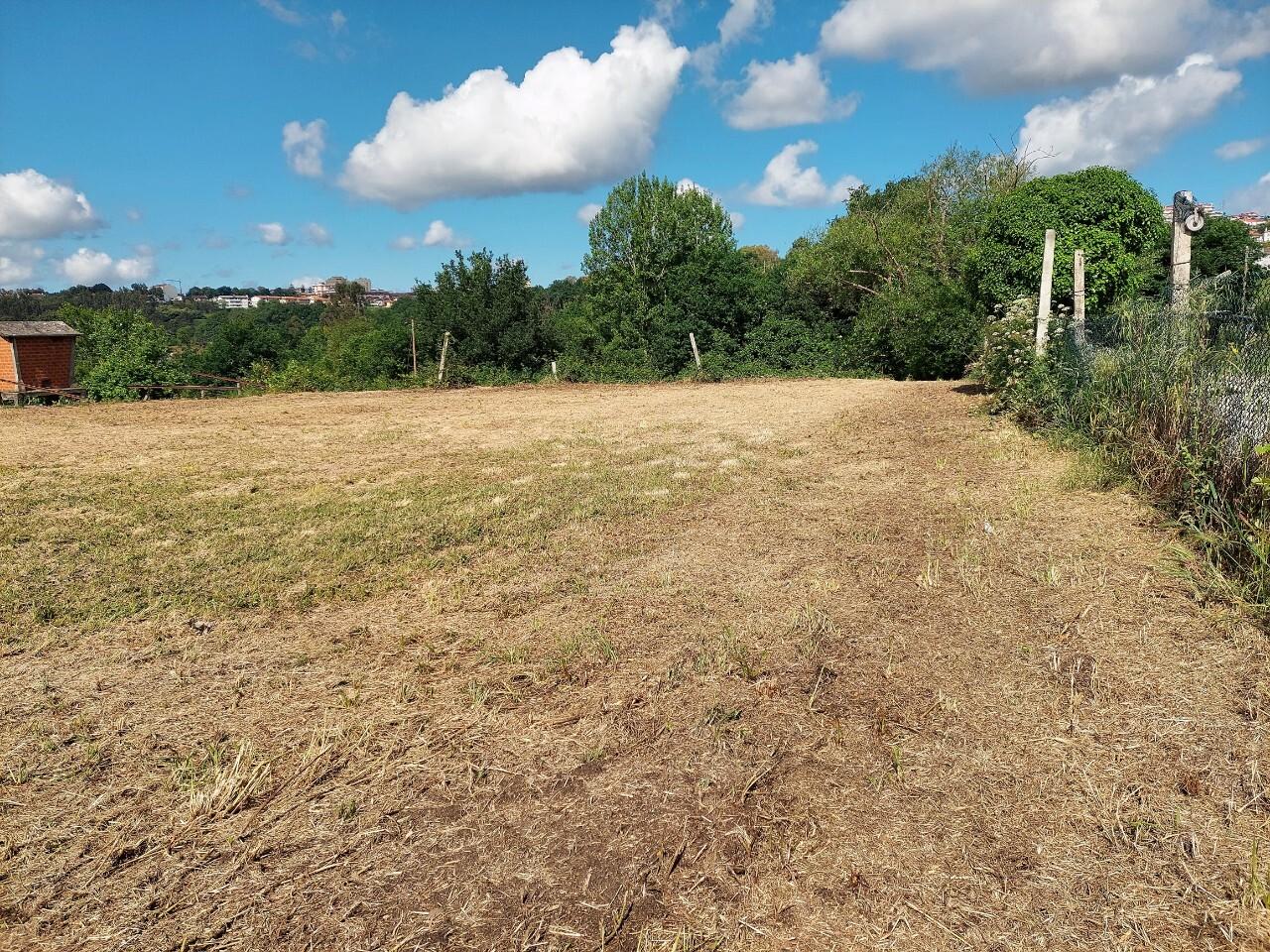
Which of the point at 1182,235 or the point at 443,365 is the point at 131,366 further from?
the point at 1182,235

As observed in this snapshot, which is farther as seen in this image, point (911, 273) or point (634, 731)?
point (911, 273)

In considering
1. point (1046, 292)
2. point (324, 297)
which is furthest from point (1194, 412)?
point (324, 297)

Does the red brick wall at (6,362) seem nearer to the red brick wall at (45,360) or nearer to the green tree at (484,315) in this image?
the red brick wall at (45,360)

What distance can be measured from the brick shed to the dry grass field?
84.0ft

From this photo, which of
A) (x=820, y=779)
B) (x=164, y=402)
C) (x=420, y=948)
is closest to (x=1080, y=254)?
(x=820, y=779)

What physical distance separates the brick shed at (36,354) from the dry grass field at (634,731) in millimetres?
25592

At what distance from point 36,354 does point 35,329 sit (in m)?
0.85

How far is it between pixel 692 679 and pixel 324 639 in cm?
177

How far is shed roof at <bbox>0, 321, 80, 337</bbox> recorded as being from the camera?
973 inches

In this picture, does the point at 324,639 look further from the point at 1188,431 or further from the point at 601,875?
the point at 1188,431

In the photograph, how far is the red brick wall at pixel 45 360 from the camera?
2520 cm

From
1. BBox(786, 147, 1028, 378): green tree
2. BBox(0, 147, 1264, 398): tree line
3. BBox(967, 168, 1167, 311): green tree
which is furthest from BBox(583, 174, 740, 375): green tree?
BBox(967, 168, 1167, 311): green tree

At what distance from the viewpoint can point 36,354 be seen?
2570 centimetres

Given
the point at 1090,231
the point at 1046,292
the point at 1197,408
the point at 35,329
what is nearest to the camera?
the point at 1197,408
